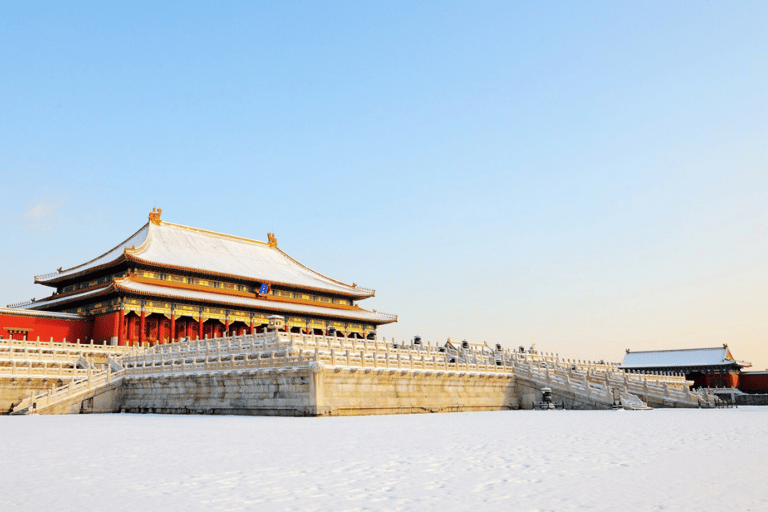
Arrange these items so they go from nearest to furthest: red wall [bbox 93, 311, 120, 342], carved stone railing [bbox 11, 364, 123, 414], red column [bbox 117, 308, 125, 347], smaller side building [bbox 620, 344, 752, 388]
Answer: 1. carved stone railing [bbox 11, 364, 123, 414]
2. red column [bbox 117, 308, 125, 347]
3. red wall [bbox 93, 311, 120, 342]
4. smaller side building [bbox 620, 344, 752, 388]

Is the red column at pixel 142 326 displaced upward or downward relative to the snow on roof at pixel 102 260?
downward

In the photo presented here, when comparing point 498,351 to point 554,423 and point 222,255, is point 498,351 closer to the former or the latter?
point 554,423

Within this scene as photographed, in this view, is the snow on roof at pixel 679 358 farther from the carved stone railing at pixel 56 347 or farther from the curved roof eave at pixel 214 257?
the carved stone railing at pixel 56 347

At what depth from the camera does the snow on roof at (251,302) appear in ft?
153

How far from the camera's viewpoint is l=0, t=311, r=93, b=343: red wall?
138 feet

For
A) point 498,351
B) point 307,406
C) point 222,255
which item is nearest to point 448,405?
point 307,406

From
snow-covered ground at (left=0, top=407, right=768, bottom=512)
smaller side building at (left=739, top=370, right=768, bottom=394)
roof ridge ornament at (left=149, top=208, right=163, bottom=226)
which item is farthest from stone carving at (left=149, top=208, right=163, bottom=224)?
smaller side building at (left=739, top=370, right=768, bottom=394)

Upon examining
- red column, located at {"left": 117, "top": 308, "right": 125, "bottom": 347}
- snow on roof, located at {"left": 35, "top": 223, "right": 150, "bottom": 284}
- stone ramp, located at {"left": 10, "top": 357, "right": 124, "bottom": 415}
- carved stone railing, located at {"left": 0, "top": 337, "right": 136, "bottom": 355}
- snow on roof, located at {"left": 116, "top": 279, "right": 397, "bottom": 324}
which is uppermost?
snow on roof, located at {"left": 35, "top": 223, "right": 150, "bottom": 284}

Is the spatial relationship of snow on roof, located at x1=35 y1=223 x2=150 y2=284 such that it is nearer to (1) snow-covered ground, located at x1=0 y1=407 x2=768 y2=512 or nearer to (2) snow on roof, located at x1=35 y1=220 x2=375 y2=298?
(2) snow on roof, located at x1=35 y1=220 x2=375 y2=298

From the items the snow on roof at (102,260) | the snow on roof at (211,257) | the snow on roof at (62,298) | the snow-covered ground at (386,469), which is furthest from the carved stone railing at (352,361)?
the snow on roof at (102,260)

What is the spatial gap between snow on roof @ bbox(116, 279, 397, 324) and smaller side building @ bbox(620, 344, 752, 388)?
1064 inches

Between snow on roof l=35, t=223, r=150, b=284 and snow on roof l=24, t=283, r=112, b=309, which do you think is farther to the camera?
snow on roof l=35, t=223, r=150, b=284

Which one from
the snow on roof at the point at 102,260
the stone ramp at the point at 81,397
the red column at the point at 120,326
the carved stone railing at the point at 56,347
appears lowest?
the stone ramp at the point at 81,397

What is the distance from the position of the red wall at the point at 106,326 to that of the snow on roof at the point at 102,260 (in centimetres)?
429
